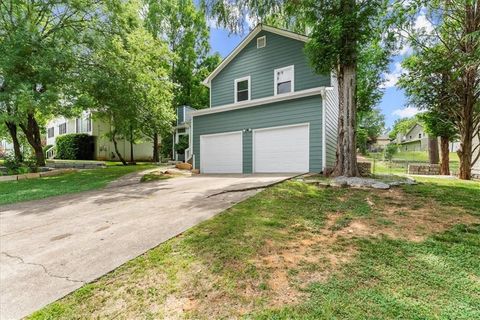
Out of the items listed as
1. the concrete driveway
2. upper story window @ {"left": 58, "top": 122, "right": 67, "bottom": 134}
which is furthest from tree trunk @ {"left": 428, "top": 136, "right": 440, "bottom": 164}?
upper story window @ {"left": 58, "top": 122, "right": 67, "bottom": 134}

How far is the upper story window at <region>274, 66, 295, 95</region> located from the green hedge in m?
18.9

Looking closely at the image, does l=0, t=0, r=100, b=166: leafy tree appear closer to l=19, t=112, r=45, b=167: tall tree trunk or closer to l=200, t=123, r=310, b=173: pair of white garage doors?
l=19, t=112, r=45, b=167: tall tree trunk

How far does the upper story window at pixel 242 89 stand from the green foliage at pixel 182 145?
636 centimetres

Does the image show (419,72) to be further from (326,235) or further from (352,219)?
(326,235)

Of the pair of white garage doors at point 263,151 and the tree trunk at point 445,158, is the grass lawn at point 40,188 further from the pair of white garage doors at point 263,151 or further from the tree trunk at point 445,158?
the tree trunk at point 445,158

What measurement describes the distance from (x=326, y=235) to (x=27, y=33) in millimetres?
11636

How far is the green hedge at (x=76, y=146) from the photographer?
2227 cm

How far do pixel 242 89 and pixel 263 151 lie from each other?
173 inches

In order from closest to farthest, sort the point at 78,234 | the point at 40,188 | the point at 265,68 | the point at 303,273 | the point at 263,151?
the point at 303,273, the point at 78,234, the point at 40,188, the point at 263,151, the point at 265,68

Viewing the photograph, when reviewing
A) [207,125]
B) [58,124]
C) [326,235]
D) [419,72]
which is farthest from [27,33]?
[58,124]

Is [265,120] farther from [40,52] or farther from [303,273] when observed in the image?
[40,52]

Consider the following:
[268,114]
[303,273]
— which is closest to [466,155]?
[268,114]

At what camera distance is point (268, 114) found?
10.3m

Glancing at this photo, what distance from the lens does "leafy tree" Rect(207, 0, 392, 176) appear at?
21.3ft
